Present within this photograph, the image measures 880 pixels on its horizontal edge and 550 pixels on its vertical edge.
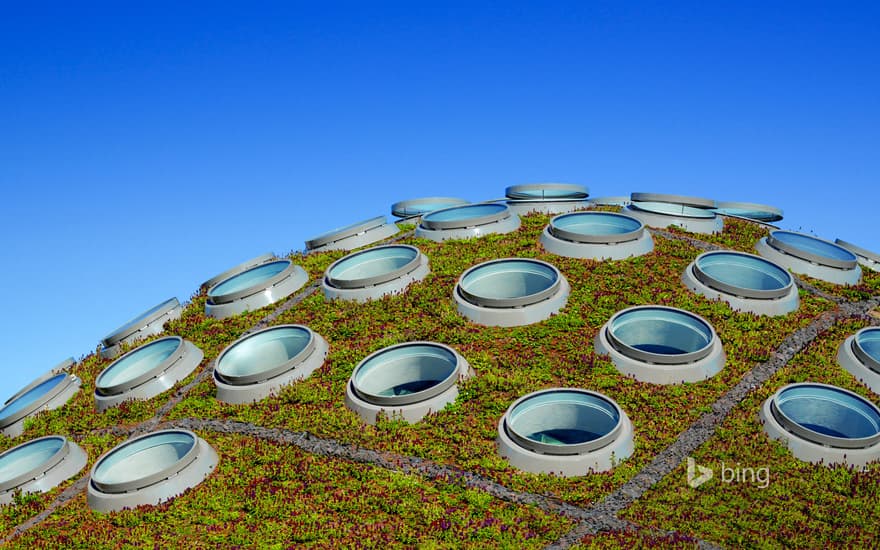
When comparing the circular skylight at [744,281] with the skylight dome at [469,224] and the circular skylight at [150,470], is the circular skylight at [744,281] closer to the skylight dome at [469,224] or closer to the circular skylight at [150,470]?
the skylight dome at [469,224]

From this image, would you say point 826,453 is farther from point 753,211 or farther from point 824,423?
point 753,211

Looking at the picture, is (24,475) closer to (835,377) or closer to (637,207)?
(835,377)

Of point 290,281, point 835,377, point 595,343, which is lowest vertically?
point 835,377

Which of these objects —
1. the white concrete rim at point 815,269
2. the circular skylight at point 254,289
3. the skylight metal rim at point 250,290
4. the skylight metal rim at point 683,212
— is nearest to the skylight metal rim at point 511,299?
the circular skylight at point 254,289

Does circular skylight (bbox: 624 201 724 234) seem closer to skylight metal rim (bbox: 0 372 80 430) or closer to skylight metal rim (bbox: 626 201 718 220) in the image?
skylight metal rim (bbox: 626 201 718 220)

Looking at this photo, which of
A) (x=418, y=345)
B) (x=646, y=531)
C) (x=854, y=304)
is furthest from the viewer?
(x=854, y=304)

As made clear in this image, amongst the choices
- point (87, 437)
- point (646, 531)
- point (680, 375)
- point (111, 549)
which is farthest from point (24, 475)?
point (680, 375)

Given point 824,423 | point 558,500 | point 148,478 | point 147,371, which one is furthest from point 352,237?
point 824,423

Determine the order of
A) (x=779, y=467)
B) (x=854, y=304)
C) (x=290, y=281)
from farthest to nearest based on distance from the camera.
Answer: (x=290, y=281)
(x=854, y=304)
(x=779, y=467)
